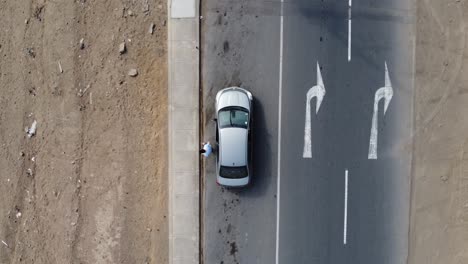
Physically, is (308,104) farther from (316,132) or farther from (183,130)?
(183,130)

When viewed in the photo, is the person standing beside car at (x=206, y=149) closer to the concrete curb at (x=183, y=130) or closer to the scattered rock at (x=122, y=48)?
the concrete curb at (x=183, y=130)

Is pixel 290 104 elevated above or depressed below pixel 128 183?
above

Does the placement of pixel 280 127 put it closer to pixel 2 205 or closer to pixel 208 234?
pixel 208 234

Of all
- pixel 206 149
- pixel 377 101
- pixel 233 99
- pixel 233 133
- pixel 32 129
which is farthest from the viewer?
pixel 32 129

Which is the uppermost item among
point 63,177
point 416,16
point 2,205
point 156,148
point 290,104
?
point 416,16

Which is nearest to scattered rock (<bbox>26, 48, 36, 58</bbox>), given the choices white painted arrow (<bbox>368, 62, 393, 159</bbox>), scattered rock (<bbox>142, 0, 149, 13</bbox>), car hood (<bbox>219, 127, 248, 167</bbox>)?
scattered rock (<bbox>142, 0, 149, 13</bbox>)

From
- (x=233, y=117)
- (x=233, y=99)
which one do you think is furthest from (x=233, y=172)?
(x=233, y=99)

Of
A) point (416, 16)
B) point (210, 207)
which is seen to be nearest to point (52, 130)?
point (210, 207)
